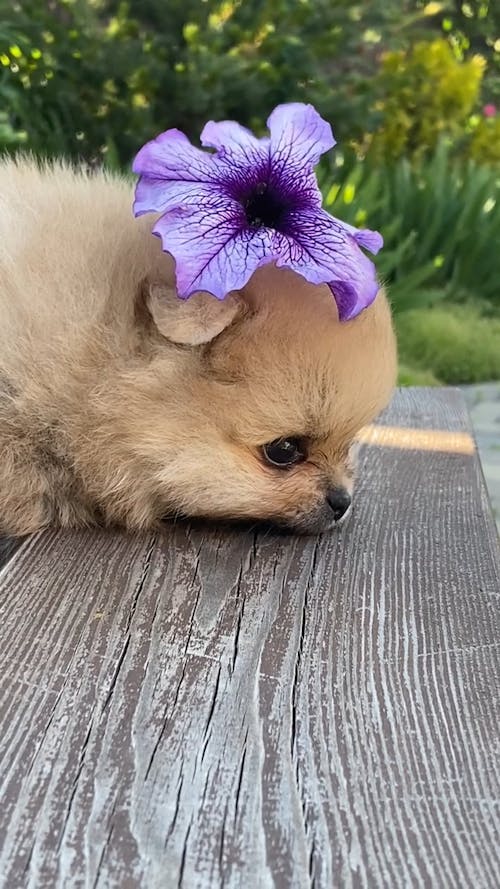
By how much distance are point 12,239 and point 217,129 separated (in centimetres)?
38

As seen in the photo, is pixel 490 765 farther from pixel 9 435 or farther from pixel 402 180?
pixel 402 180

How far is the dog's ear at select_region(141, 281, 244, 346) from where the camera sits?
4.09ft

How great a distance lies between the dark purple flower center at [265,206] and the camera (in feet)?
4.36

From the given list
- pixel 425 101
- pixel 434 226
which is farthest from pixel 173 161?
pixel 425 101

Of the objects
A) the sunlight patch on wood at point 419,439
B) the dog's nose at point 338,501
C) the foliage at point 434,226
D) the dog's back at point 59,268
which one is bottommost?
the foliage at point 434,226

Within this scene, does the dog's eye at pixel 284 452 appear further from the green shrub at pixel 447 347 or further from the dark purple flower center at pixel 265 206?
the green shrub at pixel 447 347

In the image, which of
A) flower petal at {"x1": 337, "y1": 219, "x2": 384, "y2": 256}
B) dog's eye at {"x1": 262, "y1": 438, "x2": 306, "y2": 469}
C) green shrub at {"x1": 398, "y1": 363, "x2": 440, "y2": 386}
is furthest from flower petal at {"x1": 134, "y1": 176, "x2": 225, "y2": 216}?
green shrub at {"x1": 398, "y1": 363, "x2": 440, "y2": 386}

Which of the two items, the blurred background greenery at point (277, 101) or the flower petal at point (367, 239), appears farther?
the blurred background greenery at point (277, 101)

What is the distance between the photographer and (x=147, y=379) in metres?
1.29

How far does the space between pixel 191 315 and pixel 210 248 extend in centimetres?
11

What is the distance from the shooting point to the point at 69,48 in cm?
498

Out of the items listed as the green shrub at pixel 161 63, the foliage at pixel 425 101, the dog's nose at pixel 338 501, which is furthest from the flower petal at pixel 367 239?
the foliage at pixel 425 101

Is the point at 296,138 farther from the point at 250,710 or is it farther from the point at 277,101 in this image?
the point at 277,101

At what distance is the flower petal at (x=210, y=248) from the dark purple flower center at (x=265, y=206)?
3.7 inches
